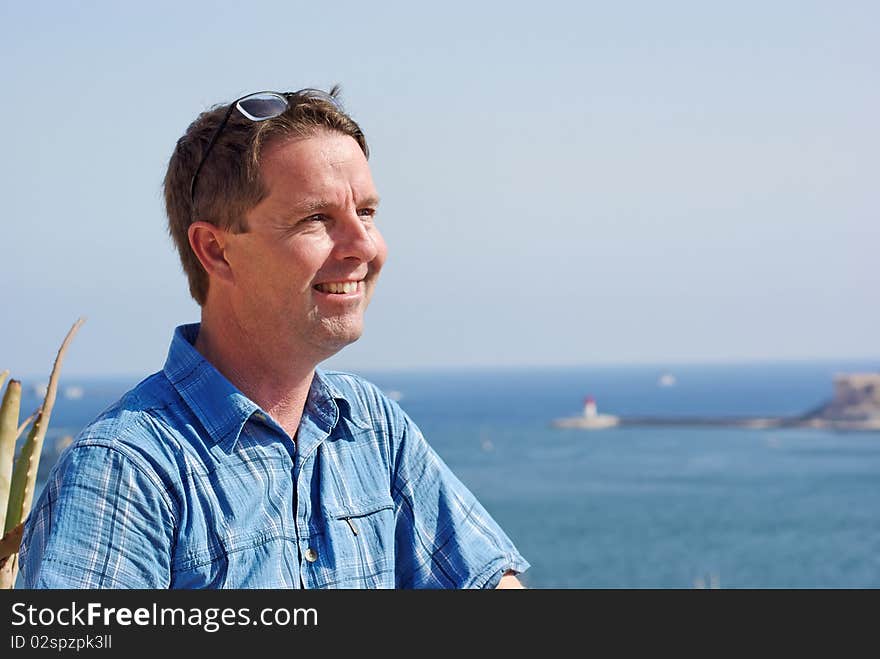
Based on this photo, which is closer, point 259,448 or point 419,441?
point 259,448

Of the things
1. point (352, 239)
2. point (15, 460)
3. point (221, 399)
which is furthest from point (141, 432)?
point (15, 460)

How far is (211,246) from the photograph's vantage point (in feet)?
7.13

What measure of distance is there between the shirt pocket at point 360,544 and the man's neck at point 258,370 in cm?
20

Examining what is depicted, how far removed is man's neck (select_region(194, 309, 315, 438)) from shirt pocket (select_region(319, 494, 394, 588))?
199 millimetres

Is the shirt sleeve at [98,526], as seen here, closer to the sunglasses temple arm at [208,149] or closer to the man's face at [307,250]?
the man's face at [307,250]

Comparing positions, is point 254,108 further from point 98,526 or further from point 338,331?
point 98,526

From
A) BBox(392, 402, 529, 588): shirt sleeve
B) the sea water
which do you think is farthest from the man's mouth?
the sea water

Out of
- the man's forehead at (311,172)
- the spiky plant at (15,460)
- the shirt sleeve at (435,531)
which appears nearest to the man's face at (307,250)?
the man's forehead at (311,172)

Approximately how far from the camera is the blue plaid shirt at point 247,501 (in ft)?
6.13

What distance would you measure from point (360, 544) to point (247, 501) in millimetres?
274
